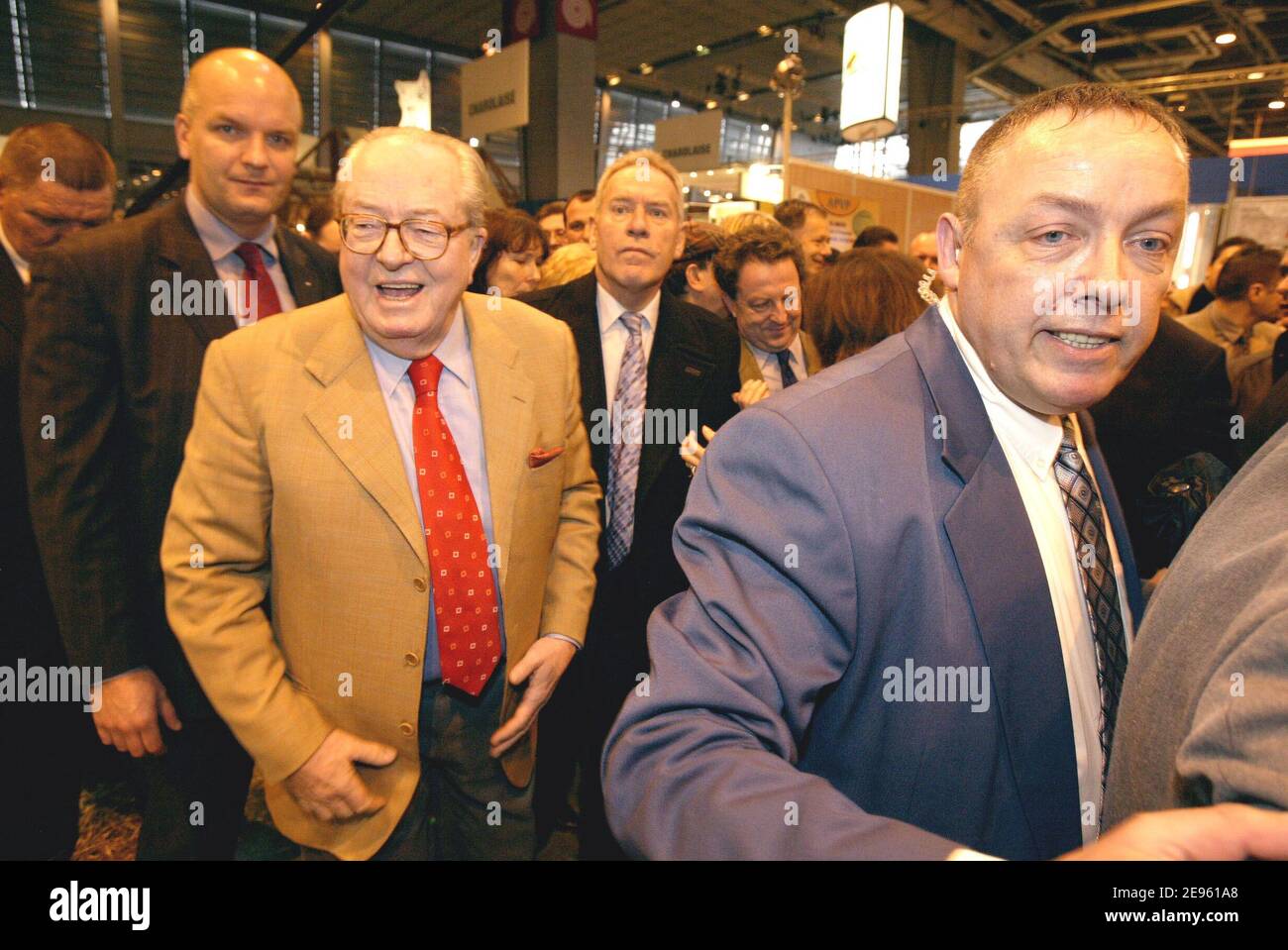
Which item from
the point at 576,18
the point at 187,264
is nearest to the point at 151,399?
the point at 187,264

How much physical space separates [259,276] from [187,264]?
18 centimetres

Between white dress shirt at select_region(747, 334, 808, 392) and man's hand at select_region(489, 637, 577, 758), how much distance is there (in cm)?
122

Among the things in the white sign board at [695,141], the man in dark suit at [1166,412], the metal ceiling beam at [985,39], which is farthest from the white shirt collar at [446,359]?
the metal ceiling beam at [985,39]

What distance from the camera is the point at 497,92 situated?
732 centimetres

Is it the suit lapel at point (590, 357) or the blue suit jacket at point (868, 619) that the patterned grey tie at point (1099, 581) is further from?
A: the suit lapel at point (590, 357)

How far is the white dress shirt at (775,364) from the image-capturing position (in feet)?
8.51

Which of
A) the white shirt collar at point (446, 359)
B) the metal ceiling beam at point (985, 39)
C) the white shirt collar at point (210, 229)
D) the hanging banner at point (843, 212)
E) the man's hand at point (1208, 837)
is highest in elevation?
the metal ceiling beam at point (985, 39)

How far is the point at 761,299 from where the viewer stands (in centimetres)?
251

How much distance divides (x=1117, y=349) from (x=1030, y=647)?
0.44 metres

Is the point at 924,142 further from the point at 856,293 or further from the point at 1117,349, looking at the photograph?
the point at 1117,349

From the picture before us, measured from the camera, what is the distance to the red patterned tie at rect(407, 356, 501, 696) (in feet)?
5.10

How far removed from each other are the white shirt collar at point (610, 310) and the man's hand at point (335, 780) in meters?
1.50

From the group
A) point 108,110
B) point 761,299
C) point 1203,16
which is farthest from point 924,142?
point 108,110

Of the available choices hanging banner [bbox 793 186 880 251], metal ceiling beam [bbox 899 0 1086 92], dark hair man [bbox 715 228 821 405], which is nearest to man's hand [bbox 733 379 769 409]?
dark hair man [bbox 715 228 821 405]
